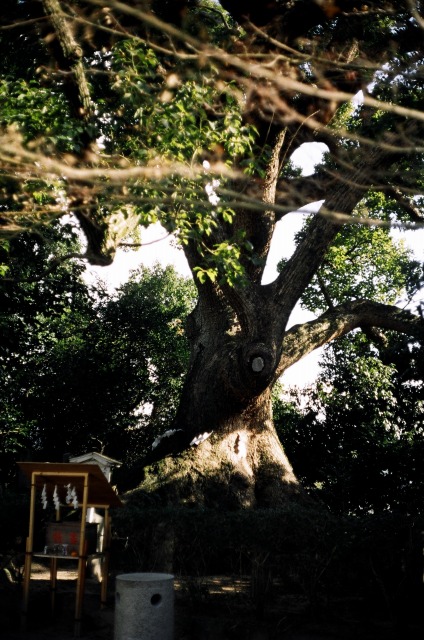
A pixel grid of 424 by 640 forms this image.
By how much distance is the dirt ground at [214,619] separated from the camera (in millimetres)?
8500

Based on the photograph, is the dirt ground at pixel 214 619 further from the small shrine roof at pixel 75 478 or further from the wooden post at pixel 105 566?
the small shrine roof at pixel 75 478

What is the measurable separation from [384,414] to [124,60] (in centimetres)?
1337

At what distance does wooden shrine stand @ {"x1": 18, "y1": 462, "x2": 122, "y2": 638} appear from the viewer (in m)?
8.82

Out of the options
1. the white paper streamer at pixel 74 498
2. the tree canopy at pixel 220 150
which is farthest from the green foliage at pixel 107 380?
the white paper streamer at pixel 74 498

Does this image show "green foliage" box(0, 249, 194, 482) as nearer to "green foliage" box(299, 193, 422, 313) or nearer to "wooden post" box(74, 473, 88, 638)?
"green foliage" box(299, 193, 422, 313)

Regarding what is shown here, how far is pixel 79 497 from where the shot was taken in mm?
10055

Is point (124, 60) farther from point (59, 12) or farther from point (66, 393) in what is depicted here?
point (66, 393)

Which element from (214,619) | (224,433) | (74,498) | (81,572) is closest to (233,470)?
(224,433)

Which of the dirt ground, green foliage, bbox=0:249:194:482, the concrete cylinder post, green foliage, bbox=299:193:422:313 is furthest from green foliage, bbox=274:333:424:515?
the concrete cylinder post

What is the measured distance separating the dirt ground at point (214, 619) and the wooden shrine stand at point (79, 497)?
0.27m

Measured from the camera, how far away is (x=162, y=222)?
10367mm

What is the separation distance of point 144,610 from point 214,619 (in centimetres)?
159

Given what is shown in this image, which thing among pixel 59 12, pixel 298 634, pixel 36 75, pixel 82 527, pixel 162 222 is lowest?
pixel 298 634

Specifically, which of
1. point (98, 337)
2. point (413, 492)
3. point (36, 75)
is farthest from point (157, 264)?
point (36, 75)
